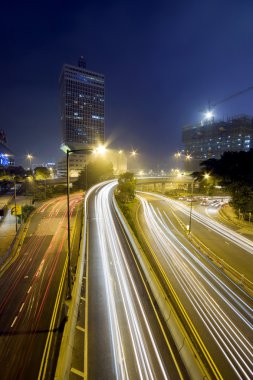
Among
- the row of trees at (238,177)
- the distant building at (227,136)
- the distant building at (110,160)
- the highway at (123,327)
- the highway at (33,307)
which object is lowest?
the highway at (33,307)

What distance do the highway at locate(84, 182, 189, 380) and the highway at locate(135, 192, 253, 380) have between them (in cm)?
248

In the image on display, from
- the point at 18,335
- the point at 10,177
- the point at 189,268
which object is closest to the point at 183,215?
the point at 189,268

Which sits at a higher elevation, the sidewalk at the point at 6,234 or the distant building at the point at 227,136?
the distant building at the point at 227,136

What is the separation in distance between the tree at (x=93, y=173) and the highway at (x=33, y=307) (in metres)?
52.6

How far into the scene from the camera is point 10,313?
1670 cm

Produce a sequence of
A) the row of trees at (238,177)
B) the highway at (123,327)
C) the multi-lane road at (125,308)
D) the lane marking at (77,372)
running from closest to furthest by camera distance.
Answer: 1. the lane marking at (77,372)
2. the highway at (123,327)
3. the multi-lane road at (125,308)
4. the row of trees at (238,177)

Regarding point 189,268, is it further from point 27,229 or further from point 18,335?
point 27,229

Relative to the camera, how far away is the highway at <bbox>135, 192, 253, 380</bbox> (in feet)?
41.3

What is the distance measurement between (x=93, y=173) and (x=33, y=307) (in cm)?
7307

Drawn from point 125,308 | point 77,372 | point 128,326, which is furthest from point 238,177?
point 77,372

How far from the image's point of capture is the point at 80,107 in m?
186

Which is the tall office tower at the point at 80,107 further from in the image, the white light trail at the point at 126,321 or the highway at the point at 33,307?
the white light trail at the point at 126,321

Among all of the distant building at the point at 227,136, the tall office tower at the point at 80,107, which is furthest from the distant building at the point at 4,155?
the distant building at the point at 227,136

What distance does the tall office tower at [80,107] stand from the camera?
595 feet
